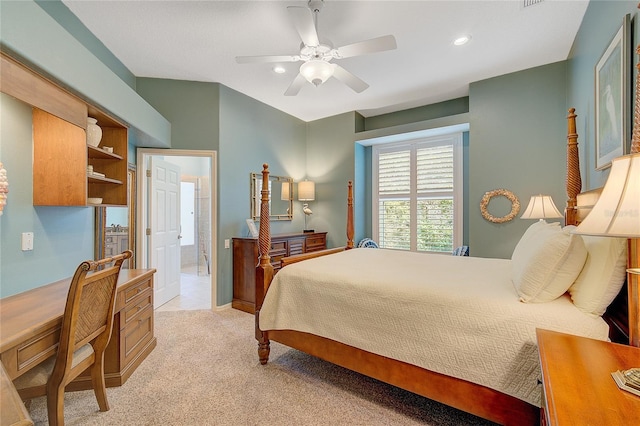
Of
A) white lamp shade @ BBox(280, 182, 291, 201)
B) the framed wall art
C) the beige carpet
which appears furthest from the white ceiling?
the beige carpet

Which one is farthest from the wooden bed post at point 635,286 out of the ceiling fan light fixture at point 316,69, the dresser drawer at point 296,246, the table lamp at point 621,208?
the dresser drawer at point 296,246

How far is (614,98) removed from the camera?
1.83 metres

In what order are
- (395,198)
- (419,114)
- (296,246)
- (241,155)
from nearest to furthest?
(241,155) → (296,246) → (419,114) → (395,198)

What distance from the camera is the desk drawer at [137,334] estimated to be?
2188 mm

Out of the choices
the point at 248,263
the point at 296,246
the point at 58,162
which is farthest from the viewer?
the point at 296,246

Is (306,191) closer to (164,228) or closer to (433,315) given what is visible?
(164,228)

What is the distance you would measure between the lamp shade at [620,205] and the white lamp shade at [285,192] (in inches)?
162

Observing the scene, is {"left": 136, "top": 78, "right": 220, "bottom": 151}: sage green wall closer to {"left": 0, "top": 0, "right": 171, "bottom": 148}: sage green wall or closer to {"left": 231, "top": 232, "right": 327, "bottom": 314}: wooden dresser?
{"left": 0, "top": 0, "right": 171, "bottom": 148}: sage green wall

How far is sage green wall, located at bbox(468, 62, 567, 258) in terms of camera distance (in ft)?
10.6

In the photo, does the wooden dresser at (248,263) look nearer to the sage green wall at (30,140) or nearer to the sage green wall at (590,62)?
the sage green wall at (30,140)

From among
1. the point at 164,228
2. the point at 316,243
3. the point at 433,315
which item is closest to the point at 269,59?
the point at 433,315

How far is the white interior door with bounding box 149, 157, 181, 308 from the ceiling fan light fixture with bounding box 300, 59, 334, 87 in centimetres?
254

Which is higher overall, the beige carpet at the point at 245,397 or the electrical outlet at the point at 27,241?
the electrical outlet at the point at 27,241

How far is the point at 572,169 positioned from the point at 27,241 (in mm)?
4018
